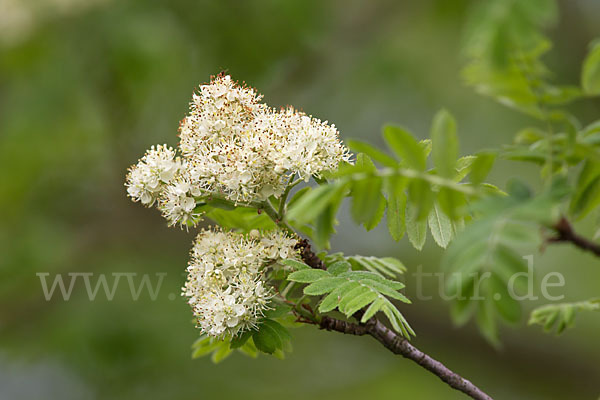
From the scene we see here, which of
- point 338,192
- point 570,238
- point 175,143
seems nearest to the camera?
point 570,238

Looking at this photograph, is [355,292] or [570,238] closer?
[570,238]

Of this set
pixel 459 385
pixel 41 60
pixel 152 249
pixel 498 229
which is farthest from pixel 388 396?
pixel 498 229

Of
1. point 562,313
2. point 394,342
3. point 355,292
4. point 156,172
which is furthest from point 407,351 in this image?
point 156,172

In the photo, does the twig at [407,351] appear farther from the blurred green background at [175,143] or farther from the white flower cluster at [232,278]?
the blurred green background at [175,143]

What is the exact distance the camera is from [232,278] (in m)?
2.03

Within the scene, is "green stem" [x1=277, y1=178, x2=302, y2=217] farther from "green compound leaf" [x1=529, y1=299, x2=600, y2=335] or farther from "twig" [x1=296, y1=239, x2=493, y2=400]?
"green compound leaf" [x1=529, y1=299, x2=600, y2=335]

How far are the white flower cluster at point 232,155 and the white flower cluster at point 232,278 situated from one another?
13 centimetres

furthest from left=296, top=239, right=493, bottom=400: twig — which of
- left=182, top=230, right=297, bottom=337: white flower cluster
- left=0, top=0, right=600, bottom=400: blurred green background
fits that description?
left=0, top=0, right=600, bottom=400: blurred green background

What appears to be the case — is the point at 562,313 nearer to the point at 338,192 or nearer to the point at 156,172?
the point at 338,192

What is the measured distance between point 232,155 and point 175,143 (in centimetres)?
437

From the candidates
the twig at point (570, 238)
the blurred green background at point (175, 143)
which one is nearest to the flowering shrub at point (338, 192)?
the twig at point (570, 238)

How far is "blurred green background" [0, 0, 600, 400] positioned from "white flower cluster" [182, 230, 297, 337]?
3.43 meters

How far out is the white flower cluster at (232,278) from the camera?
1.97 metres

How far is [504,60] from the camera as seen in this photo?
51.1 inches
